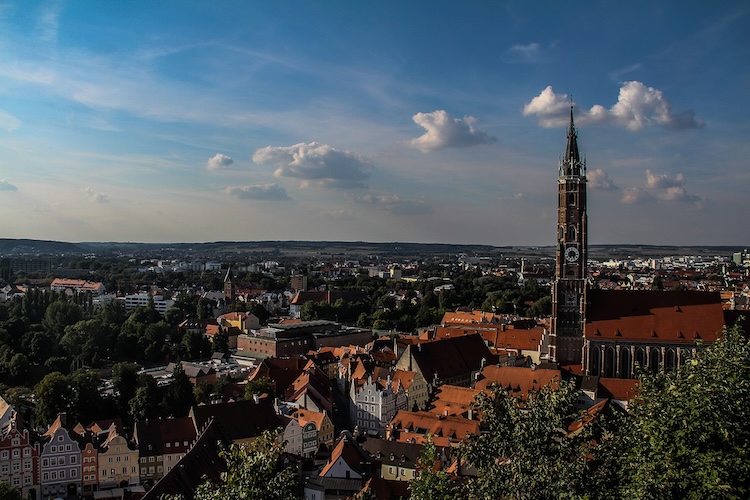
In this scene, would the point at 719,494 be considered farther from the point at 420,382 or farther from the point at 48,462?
the point at 420,382

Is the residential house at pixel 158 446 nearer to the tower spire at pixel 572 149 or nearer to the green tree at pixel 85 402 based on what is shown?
the green tree at pixel 85 402

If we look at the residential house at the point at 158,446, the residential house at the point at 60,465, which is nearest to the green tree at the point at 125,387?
the residential house at the point at 60,465

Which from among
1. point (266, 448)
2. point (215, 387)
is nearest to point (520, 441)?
point (266, 448)

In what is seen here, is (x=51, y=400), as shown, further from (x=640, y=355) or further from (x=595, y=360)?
(x=640, y=355)

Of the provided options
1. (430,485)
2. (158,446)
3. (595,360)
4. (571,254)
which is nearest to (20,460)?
(158,446)

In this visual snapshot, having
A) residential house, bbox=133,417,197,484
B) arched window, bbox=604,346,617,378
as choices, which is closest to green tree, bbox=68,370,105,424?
residential house, bbox=133,417,197,484

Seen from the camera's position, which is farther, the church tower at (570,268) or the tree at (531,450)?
the church tower at (570,268)

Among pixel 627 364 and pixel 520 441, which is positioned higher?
pixel 520 441
